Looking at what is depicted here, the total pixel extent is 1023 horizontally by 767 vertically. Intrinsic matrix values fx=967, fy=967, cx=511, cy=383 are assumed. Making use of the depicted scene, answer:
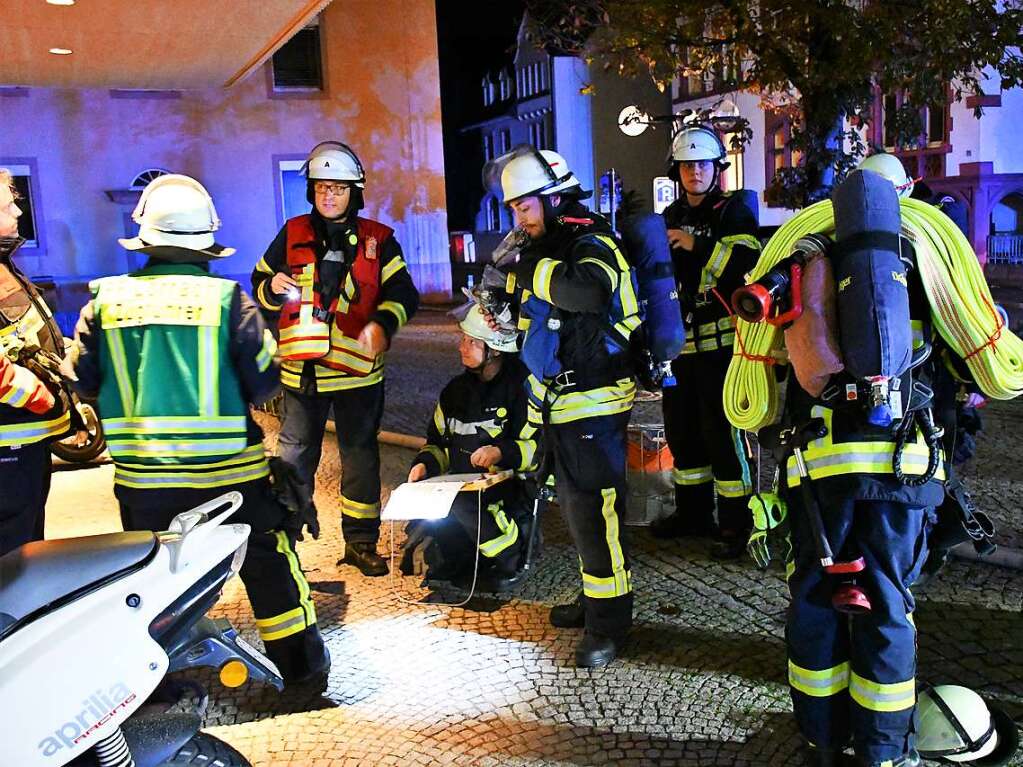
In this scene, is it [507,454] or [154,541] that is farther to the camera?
[507,454]

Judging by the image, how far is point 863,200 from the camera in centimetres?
283

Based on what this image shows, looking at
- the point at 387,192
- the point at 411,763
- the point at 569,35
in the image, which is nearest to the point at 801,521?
the point at 411,763

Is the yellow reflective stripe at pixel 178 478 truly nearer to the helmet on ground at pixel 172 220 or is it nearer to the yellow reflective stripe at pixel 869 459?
the helmet on ground at pixel 172 220

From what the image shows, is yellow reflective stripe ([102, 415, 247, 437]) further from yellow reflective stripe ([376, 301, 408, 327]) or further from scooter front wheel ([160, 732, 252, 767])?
yellow reflective stripe ([376, 301, 408, 327])

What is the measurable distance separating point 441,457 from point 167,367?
6.78ft

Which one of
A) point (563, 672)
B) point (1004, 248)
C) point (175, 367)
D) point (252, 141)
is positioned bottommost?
point (563, 672)

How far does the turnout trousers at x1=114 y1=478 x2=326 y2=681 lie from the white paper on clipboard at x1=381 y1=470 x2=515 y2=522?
0.65 meters

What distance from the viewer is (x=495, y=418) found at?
500 cm

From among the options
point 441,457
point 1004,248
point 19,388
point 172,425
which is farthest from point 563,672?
point 1004,248

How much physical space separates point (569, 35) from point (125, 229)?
714 centimetres

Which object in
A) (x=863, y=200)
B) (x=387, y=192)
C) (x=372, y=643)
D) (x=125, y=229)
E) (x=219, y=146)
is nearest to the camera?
(x=863, y=200)

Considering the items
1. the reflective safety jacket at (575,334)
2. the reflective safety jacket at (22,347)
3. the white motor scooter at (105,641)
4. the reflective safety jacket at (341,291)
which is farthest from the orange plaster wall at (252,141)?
the white motor scooter at (105,641)

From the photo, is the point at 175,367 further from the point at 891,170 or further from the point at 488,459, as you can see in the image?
the point at 891,170

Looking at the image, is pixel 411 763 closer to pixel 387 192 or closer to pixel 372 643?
pixel 372 643
